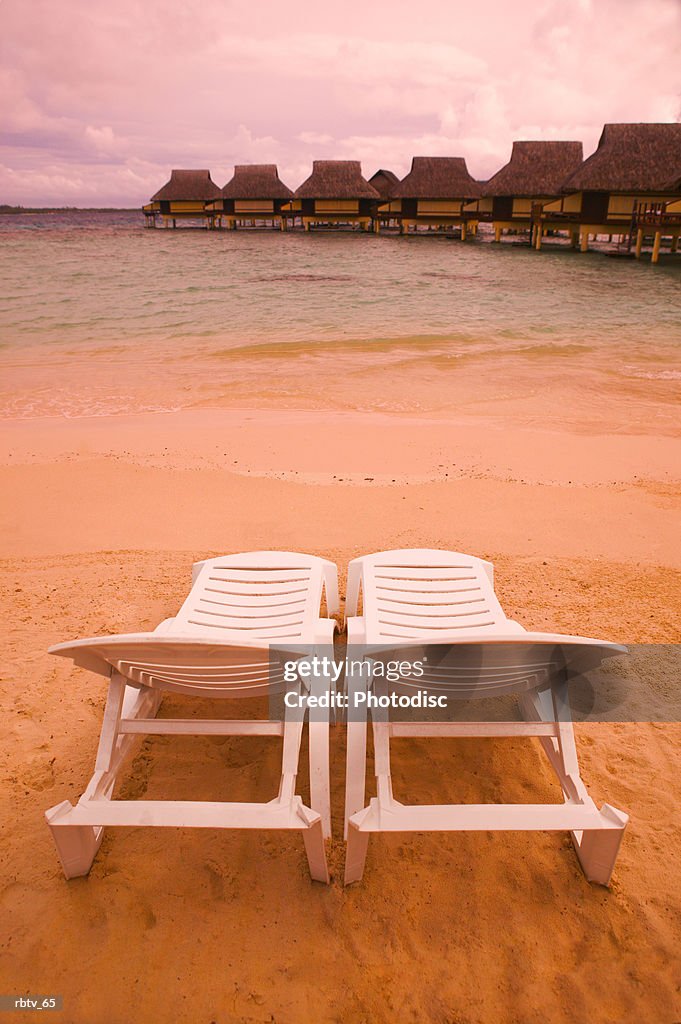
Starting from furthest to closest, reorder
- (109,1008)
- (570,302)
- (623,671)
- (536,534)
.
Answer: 1. (570,302)
2. (536,534)
3. (623,671)
4. (109,1008)

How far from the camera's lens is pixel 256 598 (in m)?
2.73

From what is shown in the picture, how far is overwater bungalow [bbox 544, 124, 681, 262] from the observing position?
28062 millimetres

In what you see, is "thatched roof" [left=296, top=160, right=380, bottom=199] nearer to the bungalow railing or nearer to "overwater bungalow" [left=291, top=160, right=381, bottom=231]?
"overwater bungalow" [left=291, top=160, right=381, bottom=231]

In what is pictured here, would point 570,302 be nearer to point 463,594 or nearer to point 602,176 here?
point 602,176

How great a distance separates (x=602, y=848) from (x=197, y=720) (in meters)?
1.29

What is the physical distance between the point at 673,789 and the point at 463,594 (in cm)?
105

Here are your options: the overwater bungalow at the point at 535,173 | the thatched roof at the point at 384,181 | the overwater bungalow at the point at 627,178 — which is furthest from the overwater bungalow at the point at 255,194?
the overwater bungalow at the point at 627,178

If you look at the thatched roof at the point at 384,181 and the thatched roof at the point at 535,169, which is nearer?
the thatched roof at the point at 535,169

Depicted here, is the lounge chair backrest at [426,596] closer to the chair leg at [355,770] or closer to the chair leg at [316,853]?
the chair leg at [355,770]

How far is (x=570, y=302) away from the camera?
60.3 feet

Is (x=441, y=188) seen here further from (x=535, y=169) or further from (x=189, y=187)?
(x=189, y=187)

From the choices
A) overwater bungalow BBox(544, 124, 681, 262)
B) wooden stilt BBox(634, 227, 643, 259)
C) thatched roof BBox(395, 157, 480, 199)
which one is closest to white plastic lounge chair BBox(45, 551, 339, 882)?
wooden stilt BBox(634, 227, 643, 259)

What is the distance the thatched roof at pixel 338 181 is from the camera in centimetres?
4069

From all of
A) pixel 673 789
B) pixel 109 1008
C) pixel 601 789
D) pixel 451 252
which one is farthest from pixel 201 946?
pixel 451 252
